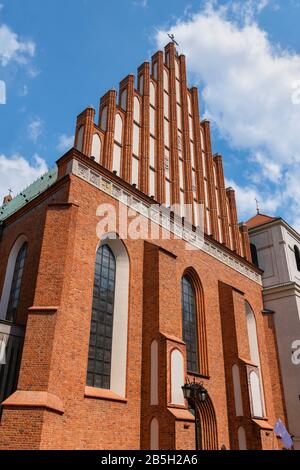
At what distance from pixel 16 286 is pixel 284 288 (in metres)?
12.7

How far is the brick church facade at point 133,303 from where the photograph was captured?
974 cm

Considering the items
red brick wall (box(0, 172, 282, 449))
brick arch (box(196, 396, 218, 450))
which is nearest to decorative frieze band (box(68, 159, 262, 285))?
red brick wall (box(0, 172, 282, 449))

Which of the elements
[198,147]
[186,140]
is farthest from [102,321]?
[198,147]

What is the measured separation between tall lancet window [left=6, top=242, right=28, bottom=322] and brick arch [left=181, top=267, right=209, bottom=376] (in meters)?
6.04

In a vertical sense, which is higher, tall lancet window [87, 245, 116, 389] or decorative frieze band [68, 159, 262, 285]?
decorative frieze band [68, 159, 262, 285]

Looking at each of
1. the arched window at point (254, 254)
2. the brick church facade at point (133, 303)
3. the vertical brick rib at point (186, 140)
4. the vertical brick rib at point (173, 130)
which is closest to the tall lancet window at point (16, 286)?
the brick church facade at point (133, 303)

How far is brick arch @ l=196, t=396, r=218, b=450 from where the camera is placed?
13.3 m

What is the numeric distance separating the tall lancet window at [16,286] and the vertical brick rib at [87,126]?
13.6 ft

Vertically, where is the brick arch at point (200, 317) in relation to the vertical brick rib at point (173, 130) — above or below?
below

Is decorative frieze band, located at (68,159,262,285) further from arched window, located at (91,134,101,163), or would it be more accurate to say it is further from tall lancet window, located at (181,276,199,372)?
tall lancet window, located at (181,276,199,372)

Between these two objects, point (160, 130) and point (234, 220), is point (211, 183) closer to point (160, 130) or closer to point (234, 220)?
point (234, 220)

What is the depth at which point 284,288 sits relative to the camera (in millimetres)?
19484

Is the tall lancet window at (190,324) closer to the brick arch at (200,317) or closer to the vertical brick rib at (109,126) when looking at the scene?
the brick arch at (200,317)
